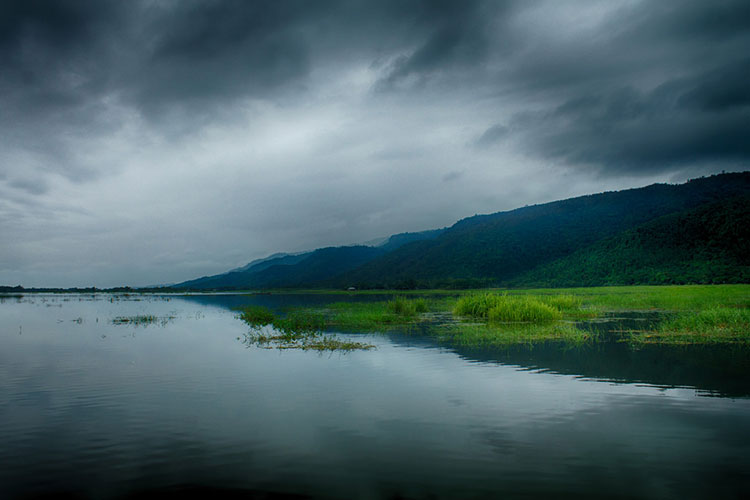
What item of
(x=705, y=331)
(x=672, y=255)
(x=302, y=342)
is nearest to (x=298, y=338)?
(x=302, y=342)

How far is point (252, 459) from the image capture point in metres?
7.48

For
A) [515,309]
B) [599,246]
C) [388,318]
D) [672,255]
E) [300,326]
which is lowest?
[388,318]

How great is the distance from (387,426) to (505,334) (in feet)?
48.7

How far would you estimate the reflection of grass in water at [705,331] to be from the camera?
1886 cm

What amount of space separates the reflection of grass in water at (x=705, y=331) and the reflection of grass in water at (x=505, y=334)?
277 centimetres

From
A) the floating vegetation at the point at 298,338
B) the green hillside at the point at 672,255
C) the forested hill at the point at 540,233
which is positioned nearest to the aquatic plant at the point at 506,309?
the floating vegetation at the point at 298,338

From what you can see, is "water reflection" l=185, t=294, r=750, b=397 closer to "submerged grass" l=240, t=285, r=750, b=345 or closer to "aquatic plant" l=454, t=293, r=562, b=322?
"submerged grass" l=240, t=285, r=750, b=345

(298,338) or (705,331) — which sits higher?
(298,338)

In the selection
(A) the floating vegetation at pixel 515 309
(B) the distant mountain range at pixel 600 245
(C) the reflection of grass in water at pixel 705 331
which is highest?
(B) the distant mountain range at pixel 600 245

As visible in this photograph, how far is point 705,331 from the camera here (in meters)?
20.5

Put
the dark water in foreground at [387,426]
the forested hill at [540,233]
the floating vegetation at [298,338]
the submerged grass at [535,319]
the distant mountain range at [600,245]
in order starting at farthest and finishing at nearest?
the forested hill at [540,233] < the distant mountain range at [600,245] < the submerged grass at [535,319] < the floating vegetation at [298,338] < the dark water in foreground at [387,426]

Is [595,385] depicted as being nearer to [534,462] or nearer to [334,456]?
[534,462]

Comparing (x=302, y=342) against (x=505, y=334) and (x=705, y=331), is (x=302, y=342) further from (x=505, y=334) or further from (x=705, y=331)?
(x=705, y=331)

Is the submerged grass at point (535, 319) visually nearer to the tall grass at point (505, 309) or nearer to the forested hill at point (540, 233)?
the tall grass at point (505, 309)
